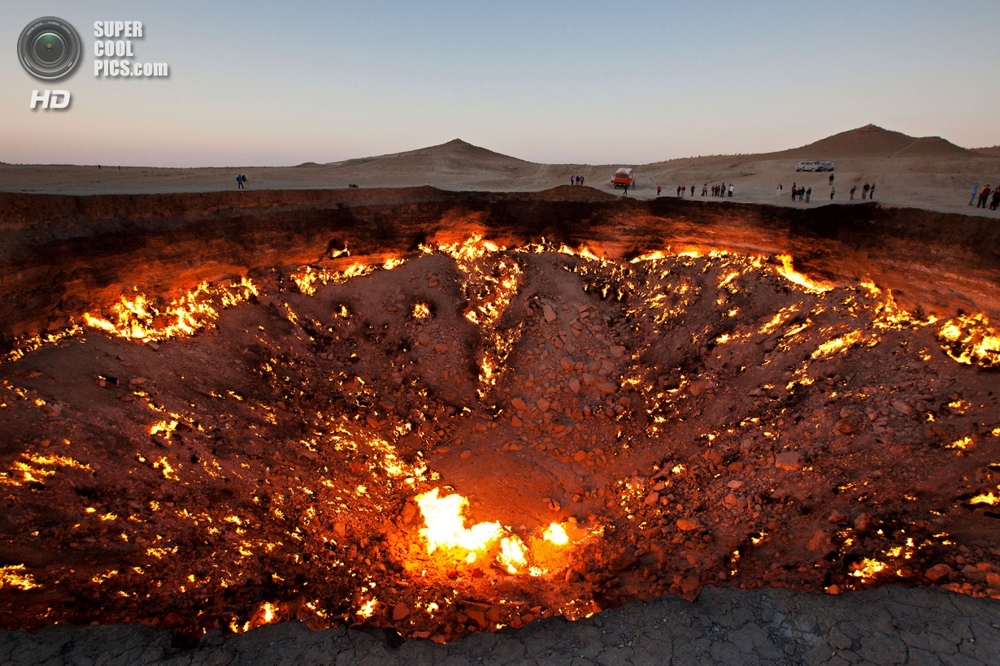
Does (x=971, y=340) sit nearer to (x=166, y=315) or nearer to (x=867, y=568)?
(x=867, y=568)

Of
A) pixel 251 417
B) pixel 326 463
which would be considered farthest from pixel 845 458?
pixel 251 417

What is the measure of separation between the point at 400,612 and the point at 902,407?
9.57 metres

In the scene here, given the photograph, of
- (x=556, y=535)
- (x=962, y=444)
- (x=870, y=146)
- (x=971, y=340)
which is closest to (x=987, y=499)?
(x=962, y=444)

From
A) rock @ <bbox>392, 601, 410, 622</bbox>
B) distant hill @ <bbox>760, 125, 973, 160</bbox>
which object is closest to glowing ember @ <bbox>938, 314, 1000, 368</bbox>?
rock @ <bbox>392, 601, 410, 622</bbox>

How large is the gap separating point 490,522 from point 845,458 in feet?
22.2

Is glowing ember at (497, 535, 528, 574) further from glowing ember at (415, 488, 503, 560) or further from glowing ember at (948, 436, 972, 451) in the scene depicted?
glowing ember at (948, 436, 972, 451)

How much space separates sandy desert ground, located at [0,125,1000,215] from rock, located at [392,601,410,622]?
42.0 ft

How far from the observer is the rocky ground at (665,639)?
17.7 ft

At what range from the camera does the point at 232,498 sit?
8234 millimetres

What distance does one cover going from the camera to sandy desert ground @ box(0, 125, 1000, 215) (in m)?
16.5

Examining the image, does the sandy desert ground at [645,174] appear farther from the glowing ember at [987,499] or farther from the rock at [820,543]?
the rock at [820,543]

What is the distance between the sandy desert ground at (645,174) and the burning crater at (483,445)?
468cm

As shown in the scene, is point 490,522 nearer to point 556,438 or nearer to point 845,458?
point 556,438

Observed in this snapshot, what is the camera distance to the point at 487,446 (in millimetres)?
11586
